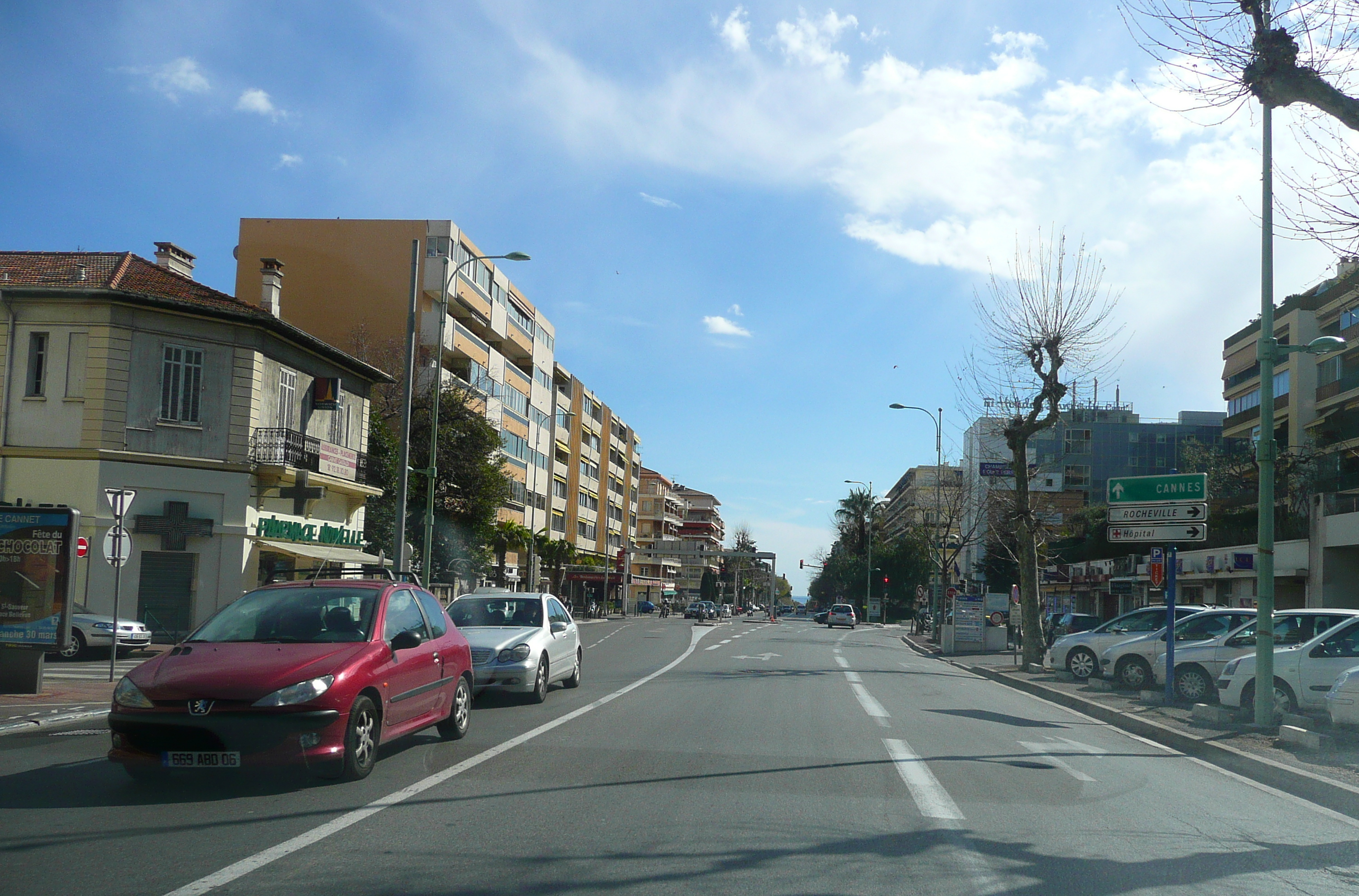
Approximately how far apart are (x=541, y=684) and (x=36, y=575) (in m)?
6.82

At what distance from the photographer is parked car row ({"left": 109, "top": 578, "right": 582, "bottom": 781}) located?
729cm

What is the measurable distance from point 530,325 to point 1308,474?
4051cm

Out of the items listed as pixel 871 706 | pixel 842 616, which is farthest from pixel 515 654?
pixel 842 616

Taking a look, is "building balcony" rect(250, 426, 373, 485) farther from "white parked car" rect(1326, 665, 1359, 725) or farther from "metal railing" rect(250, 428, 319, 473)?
"white parked car" rect(1326, 665, 1359, 725)

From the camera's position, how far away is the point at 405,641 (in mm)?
8648

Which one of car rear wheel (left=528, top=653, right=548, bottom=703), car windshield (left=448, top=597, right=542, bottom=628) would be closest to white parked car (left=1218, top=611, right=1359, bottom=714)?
car rear wheel (left=528, top=653, right=548, bottom=703)

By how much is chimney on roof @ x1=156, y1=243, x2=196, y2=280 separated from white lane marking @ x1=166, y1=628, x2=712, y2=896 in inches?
992

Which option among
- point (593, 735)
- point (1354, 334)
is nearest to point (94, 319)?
point (593, 735)

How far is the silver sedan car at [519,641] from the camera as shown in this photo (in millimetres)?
13742

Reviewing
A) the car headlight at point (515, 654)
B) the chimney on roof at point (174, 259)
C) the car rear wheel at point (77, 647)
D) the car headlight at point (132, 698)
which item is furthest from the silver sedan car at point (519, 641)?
the chimney on roof at point (174, 259)

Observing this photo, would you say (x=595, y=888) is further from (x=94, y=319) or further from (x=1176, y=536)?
(x=94, y=319)

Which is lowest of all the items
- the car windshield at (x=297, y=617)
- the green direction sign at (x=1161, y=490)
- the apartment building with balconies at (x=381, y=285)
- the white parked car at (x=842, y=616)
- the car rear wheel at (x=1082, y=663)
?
the white parked car at (x=842, y=616)

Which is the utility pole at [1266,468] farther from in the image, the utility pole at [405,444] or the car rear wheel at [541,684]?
the utility pole at [405,444]

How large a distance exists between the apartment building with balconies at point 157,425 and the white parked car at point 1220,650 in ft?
57.3
